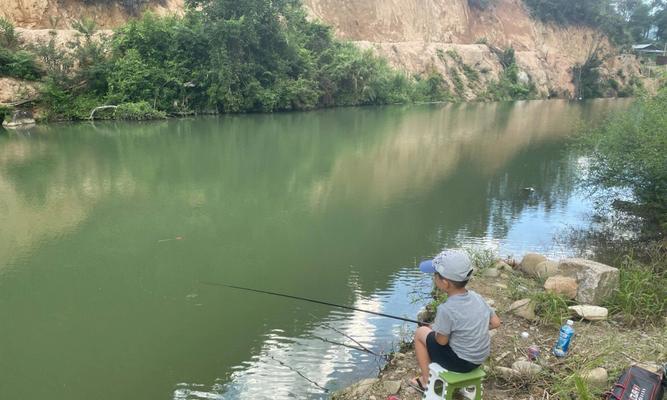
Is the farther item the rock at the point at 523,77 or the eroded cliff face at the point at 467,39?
the rock at the point at 523,77

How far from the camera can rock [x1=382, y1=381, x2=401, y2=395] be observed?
3738 millimetres

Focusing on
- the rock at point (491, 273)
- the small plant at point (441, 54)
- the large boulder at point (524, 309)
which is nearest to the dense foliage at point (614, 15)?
the small plant at point (441, 54)

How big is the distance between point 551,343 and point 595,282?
3.48 ft

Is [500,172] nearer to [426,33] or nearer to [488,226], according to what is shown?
[488,226]

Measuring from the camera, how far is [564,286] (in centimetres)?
508

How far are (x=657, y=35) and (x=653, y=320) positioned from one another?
213 feet

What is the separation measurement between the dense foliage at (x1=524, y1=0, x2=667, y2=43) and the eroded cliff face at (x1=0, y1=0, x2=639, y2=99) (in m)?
1.05

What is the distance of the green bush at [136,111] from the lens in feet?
73.3

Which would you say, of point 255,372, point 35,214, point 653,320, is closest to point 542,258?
point 653,320

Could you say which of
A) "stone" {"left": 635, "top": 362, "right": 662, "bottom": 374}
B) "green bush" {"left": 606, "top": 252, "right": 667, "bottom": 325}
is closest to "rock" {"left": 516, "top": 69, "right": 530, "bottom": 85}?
"green bush" {"left": 606, "top": 252, "right": 667, "bottom": 325}

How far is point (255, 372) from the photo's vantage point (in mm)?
4410

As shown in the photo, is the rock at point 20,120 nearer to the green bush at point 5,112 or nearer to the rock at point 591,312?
the green bush at point 5,112

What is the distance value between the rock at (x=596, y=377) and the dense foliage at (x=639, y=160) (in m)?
5.17

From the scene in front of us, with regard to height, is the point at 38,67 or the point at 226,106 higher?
the point at 38,67
